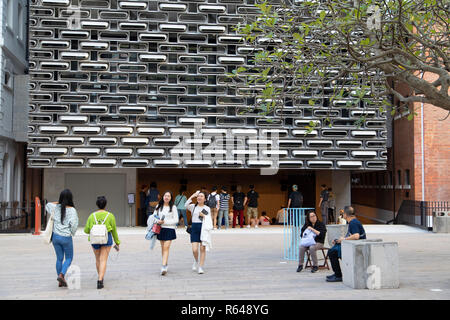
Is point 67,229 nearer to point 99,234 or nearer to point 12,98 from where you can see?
point 99,234

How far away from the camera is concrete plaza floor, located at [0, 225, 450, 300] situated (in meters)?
9.41

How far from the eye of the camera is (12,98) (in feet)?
80.2

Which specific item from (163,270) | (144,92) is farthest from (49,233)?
(144,92)

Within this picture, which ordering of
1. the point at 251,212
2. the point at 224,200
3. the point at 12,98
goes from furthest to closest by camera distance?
the point at 12,98
the point at 251,212
the point at 224,200

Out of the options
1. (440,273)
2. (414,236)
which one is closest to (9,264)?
(440,273)

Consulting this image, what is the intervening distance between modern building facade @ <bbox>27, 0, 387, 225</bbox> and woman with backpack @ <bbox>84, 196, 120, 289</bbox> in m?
12.7

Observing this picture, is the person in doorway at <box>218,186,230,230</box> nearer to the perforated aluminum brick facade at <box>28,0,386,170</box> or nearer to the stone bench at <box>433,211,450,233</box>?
the perforated aluminum brick facade at <box>28,0,386,170</box>

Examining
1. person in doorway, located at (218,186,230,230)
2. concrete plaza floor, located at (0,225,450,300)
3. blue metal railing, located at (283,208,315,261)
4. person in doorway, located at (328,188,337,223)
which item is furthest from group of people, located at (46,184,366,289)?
person in doorway, located at (328,188,337,223)

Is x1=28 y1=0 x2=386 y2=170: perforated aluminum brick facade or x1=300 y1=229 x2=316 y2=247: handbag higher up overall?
x1=28 y1=0 x2=386 y2=170: perforated aluminum brick facade

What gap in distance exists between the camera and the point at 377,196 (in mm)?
32594

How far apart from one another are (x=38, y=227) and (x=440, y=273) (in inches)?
580

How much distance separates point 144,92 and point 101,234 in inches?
547

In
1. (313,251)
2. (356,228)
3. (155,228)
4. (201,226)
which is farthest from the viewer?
(313,251)

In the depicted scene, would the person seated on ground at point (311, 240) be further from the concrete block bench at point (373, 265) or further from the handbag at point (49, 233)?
the handbag at point (49, 233)
